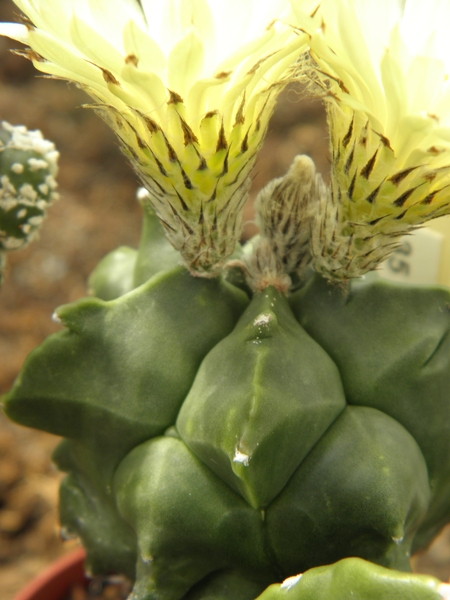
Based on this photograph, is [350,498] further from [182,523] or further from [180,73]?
[180,73]

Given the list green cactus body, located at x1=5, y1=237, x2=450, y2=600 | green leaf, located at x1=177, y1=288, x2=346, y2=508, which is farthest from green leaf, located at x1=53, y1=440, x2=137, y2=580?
green leaf, located at x1=177, y1=288, x2=346, y2=508

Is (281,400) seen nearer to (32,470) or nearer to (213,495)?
(213,495)

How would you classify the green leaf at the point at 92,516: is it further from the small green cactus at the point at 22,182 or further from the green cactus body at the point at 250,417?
the small green cactus at the point at 22,182

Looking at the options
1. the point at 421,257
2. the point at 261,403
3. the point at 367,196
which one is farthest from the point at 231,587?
the point at 421,257

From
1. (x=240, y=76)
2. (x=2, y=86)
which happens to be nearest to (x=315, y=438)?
(x=240, y=76)

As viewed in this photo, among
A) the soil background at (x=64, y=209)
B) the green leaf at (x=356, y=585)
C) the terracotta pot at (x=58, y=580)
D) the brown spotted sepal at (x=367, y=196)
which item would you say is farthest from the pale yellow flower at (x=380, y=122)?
the soil background at (x=64, y=209)

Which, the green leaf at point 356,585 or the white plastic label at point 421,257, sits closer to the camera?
the green leaf at point 356,585

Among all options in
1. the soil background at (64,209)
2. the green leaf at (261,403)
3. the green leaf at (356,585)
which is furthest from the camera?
the soil background at (64,209)
